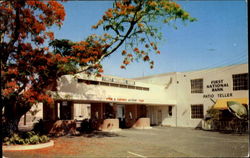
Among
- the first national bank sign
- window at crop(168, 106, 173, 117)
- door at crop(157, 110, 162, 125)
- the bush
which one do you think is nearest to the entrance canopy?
the first national bank sign

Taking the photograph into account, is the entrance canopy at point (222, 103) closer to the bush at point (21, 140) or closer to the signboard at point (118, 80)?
the signboard at point (118, 80)

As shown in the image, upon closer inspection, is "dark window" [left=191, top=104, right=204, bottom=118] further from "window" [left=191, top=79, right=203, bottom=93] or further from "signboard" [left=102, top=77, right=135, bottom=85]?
"signboard" [left=102, top=77, right=135, bottom=85]

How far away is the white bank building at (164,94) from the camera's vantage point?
21.2 metres

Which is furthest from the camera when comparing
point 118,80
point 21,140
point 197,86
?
point 197,86

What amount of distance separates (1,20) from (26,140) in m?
5.50

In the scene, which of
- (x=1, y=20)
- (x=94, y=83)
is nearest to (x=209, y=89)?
(x=94, y=83)

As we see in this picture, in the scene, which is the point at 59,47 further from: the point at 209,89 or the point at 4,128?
the point at 209,89

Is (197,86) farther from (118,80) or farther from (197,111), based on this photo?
(118,80)

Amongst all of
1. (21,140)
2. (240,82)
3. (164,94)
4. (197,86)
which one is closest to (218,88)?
(240,82)

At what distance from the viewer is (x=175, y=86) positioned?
96.7ft

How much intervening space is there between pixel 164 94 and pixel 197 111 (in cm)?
460

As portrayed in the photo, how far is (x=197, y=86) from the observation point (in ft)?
90.2

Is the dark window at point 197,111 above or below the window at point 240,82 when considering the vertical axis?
below

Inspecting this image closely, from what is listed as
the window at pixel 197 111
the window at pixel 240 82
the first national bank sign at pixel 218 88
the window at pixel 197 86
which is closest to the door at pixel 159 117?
the window at pixel 197 111
